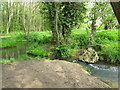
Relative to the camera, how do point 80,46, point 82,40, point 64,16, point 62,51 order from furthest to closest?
point 82,40 < point 80,46 < point 64,16 < point 62,51

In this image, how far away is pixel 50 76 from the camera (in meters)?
4.27

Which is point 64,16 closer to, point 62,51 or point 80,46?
point 80,46

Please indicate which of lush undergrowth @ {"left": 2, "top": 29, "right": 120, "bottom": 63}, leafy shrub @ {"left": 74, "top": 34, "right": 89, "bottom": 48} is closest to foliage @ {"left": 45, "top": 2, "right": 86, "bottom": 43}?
lush undergrowth @ {"left": 2, "top": 29, "right": 120, "bottom": 63}

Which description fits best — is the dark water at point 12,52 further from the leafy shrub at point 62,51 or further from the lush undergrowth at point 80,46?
the leafy shrub at point 62,51

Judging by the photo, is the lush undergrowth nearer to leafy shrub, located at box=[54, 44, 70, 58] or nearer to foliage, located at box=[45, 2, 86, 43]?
leafy shrub, located at box=[54, 44, 70, 58]

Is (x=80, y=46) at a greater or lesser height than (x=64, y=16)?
lesser

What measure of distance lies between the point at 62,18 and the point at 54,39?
89.3 inches

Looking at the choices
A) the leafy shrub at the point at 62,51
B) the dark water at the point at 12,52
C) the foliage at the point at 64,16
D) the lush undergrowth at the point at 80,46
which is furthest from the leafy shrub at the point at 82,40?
the dark water at the point at 12,52

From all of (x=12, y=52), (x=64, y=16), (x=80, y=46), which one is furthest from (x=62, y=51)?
(x=12, y=52)

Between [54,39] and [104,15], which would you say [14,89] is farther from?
[104,15]

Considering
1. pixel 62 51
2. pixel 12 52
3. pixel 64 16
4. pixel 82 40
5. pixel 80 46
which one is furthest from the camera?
pixel 82 40

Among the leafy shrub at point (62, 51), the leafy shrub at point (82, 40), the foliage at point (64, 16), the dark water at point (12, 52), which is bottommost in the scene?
the dark water at point (12, 52)

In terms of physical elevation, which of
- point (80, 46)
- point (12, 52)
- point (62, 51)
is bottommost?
point (12, 52)

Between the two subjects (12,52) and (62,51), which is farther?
(12,52)
